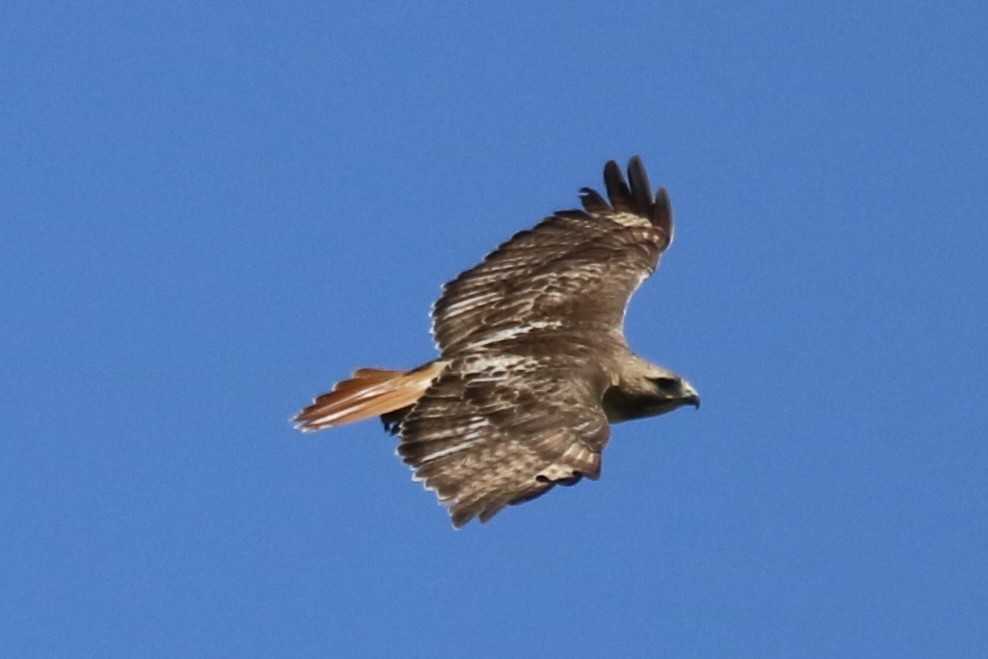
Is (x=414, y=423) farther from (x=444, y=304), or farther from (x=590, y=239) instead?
(x=590, y=239)

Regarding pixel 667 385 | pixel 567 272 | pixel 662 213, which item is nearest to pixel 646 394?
pixel 667 385

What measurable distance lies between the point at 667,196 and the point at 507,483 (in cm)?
470

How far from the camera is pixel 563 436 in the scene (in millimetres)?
12508

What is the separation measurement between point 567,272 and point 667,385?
145 centimetres

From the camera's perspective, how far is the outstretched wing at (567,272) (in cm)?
1458

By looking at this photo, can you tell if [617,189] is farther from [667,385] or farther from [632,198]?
[667,385]

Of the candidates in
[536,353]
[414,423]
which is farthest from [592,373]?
[414,423]

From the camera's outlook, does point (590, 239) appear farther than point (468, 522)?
Yes

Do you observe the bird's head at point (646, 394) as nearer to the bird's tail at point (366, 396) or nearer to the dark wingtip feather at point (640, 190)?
the bird's tail at point (366, 396)

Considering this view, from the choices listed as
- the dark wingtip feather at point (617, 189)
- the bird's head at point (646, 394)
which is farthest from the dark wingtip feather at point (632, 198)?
the bird's head at point (646, 394)

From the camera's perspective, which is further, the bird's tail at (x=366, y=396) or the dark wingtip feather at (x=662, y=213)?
the dark wingtip feather at (x=662, y=213)

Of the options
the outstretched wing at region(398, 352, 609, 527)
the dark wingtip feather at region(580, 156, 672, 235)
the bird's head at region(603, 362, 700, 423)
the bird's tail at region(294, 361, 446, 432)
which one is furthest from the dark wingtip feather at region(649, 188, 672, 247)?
the bird's tail at region(294, 361, 446, 432)

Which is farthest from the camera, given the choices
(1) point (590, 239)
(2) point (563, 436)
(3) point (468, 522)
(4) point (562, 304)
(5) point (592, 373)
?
(1) point (590, 239)

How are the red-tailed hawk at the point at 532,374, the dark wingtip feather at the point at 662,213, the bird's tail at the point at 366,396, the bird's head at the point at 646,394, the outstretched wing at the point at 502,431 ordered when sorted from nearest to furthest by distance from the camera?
1. the outstretched wing at the point at 502,431
2. the red-tailed hawk at the point at 532,374
3. the bird's tail at the point at 366,396
4. the bird's head at the point at 646,394
5. the dark wingtip feather at the point at 662,213
